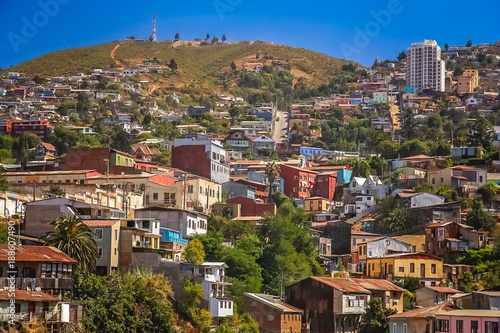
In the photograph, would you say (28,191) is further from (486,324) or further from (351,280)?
(486,324)

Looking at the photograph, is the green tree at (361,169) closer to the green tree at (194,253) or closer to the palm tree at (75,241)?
the green tree at (194,253)

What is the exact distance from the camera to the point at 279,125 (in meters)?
166

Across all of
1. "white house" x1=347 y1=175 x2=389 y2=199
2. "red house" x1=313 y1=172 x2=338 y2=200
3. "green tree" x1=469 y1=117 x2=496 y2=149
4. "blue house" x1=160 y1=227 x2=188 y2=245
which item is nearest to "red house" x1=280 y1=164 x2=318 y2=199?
→ "red house" x1=313 y1=172 x2=338 y2=200

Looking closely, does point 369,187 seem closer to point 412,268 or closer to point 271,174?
point 271,174

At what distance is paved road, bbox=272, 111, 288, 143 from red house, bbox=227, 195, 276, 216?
63.8 metres

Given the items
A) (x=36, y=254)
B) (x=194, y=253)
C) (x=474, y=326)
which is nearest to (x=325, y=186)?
(x=194, y=253)

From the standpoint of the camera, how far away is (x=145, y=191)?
80.6 meters

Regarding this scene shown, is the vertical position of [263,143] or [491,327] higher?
[263,143]

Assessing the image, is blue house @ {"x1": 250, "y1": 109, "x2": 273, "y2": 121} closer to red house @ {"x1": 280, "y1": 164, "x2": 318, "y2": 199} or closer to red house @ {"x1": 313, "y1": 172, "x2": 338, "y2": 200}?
red house @ {"x1": 313, "y1": 172, "x2": 338, "y2": 200}

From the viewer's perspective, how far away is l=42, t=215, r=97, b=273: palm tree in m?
53.4

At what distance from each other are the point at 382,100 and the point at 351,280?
115468mm

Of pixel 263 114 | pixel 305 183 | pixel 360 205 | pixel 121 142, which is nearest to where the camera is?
pixel 360 205

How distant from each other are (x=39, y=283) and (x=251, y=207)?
3900 centimetres

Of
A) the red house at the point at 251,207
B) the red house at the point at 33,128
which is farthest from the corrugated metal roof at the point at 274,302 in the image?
the red house at the point at 33,128
